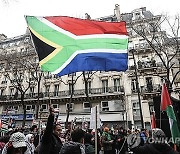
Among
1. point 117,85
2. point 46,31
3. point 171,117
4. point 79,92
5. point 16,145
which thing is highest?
point 117,85

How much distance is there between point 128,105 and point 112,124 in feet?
11.3

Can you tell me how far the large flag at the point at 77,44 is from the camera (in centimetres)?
528

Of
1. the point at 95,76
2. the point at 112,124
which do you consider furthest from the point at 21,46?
the point at 112,124

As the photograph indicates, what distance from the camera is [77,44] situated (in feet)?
18.4

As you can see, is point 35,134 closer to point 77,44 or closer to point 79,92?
point 77,44

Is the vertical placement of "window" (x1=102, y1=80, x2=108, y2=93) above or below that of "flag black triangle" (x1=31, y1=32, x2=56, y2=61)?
above

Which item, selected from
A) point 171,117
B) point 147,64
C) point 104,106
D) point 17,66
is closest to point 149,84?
point 147,64

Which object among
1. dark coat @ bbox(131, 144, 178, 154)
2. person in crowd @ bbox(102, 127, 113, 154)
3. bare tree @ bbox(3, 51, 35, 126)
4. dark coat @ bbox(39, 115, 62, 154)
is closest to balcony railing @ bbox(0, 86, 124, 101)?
bare tree @ bbox(3, 51, 35, 126)

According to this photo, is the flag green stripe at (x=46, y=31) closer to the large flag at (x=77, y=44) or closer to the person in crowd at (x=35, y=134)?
the large flag at (x=77, y=44)

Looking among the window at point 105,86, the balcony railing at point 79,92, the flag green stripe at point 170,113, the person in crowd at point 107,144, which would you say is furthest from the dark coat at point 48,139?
the window at point 105,86

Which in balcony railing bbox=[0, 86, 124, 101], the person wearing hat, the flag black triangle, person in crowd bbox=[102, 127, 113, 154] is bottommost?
person in crowd bbox=[102, 127, 113, 154]

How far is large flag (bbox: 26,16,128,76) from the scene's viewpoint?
208 inches

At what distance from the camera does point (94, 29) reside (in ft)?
19.4

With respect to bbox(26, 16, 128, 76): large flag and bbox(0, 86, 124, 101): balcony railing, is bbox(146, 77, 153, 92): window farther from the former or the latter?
bbox(26, 16, 128, 76): large flag
